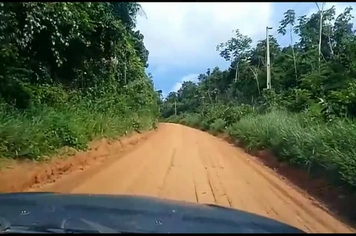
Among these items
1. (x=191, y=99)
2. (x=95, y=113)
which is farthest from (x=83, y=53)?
(x=191, y=99)

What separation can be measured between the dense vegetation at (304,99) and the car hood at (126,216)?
4.65 metres

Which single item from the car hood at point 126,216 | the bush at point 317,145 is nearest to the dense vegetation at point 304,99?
the bush at point 317,145

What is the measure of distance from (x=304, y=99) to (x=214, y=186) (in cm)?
1009

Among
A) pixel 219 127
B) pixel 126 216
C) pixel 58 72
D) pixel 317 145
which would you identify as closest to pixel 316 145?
pixel 317 145

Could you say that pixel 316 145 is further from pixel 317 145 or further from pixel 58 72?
pixel 58 72

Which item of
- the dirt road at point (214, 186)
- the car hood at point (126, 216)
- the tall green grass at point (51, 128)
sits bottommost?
the dirt road at point (214, 186)

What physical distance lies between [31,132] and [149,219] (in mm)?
6639

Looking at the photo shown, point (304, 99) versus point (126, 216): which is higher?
point (304, 99)

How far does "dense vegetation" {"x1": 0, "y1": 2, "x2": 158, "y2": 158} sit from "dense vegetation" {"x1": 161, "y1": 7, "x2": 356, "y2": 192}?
504 cm

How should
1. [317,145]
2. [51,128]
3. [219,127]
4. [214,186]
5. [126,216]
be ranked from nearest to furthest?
[126,216], [214,186], [317,145], [51,128], [219,127]

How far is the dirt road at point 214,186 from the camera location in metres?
7.12

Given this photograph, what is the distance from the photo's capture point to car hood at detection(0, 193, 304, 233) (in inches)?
126

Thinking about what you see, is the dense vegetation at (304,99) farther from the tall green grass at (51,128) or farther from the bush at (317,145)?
the tall green grass at (51,128)

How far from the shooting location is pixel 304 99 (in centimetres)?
1817
